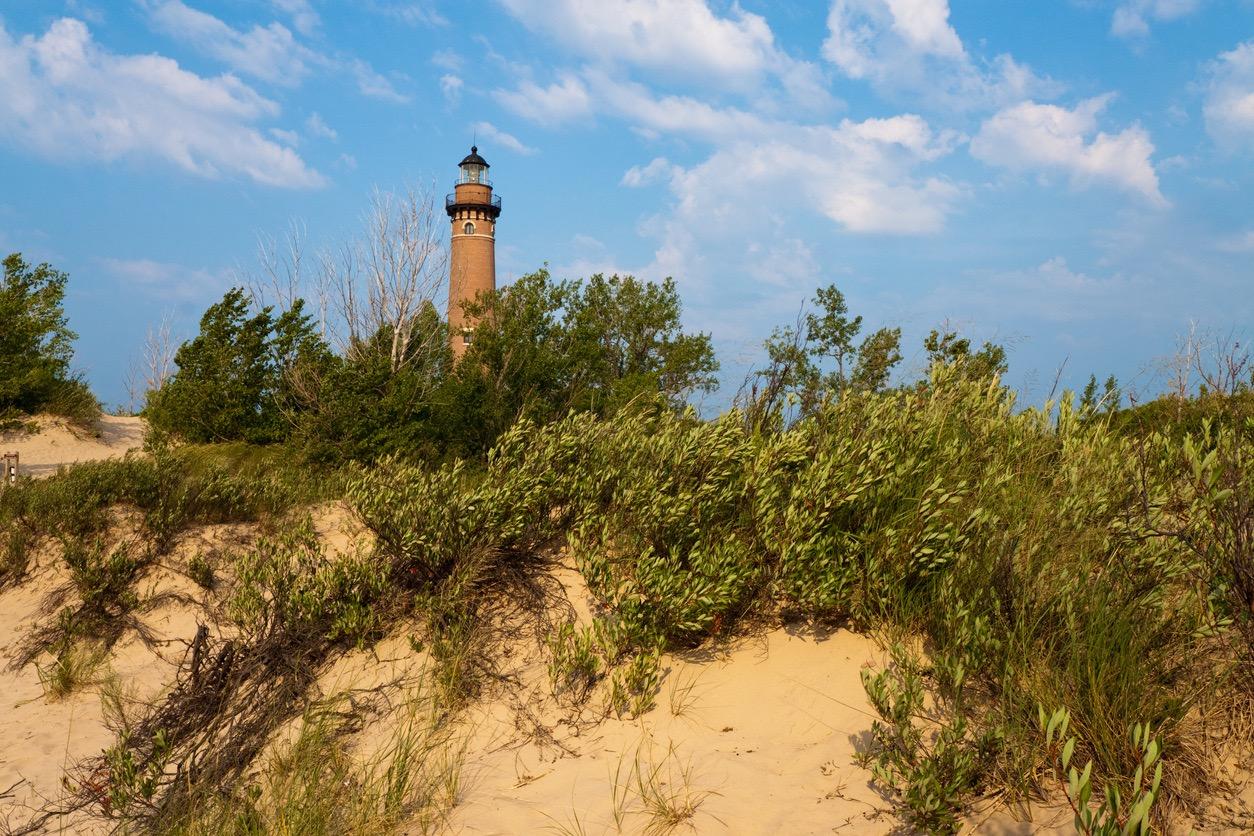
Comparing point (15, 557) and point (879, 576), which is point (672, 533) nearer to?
point (879, 576)

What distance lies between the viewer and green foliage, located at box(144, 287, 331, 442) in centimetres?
1688

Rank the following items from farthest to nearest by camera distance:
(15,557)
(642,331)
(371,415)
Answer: (642,331) < (371,415) < (15,557)

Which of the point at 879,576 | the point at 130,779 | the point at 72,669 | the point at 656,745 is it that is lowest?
the point at 72,669

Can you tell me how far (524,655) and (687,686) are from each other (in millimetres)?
1288

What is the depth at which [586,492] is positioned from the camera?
618cm

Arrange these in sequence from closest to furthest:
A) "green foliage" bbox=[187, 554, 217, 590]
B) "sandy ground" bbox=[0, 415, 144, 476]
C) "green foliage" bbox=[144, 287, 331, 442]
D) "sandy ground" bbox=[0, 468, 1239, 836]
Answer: "sandy ground" bbox=[0, 468, 1239, 836]
"green foliage" bbox=[187, 554, 217, 590]
"green foliage" bbox=[144, 287, 331, 442]
"sandy ground" bbox=[0, 415, 144, 476]

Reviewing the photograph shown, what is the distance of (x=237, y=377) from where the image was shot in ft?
57.2

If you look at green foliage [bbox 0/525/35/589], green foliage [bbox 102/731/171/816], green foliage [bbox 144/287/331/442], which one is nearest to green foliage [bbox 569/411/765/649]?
green foliage [bbox 102/731/171/816]

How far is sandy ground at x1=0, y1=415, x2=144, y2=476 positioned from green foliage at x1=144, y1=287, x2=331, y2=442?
3108 millimetres

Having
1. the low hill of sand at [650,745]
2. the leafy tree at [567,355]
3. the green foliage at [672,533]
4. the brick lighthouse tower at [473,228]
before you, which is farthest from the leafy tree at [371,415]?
the brick lighthouse tower at [473,228]

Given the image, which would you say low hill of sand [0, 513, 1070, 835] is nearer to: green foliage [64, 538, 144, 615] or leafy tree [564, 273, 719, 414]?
green foliage [64, 538, 144, 615]

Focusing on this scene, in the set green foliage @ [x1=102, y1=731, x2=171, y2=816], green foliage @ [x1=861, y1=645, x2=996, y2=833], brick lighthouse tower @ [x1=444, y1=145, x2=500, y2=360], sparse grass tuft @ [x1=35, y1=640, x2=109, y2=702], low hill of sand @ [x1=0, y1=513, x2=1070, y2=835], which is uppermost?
brick lighthouse tower @ [x1=444, y1=145, x2=500, y2=360]

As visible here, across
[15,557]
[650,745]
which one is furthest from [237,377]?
[650,745]

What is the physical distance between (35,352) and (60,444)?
2911mm
